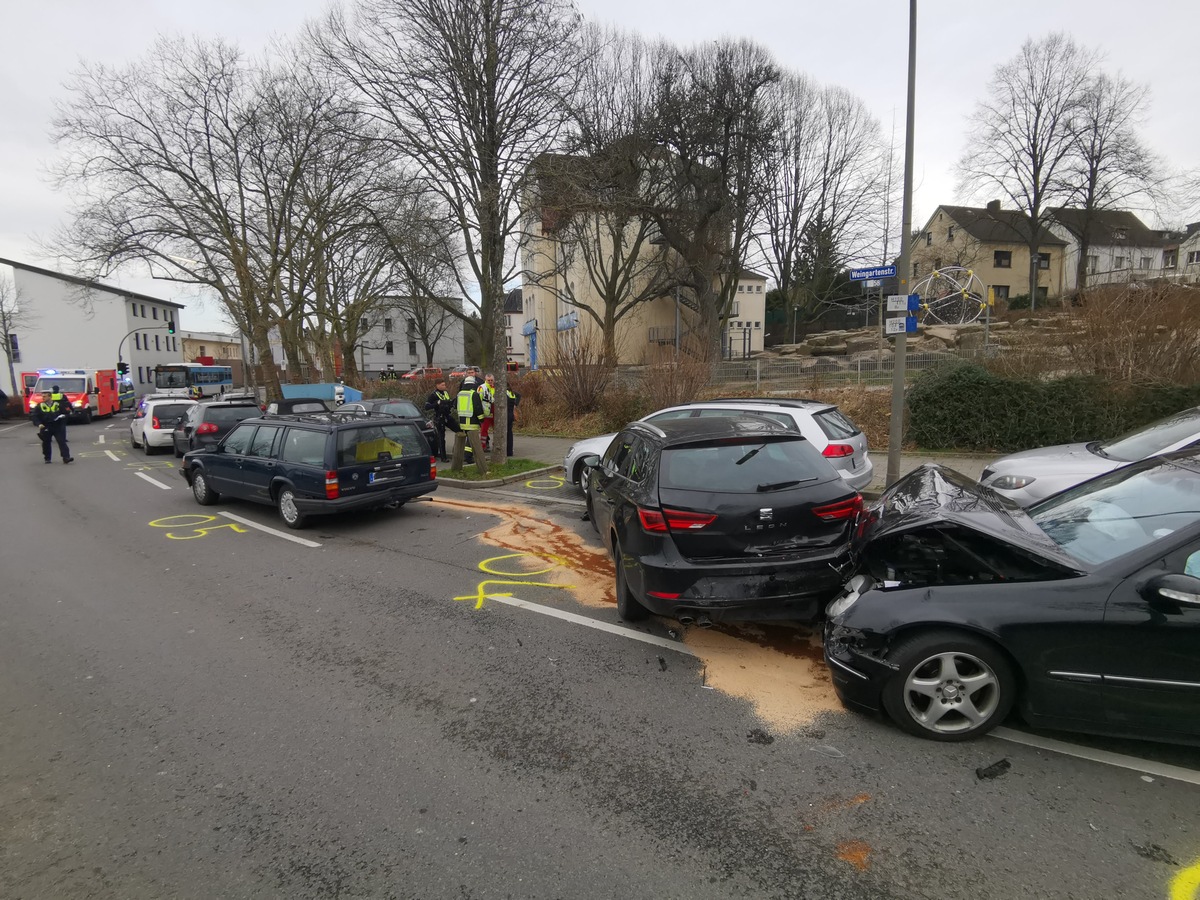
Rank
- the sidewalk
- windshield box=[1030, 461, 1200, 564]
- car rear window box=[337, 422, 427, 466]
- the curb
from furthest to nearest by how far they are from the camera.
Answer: the curb → the sidewalk → car rear window box=[337, 422, 427, 466] → windshield box=[1030, 461, 1200, 564]

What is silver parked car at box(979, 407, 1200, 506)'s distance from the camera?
19.6ft

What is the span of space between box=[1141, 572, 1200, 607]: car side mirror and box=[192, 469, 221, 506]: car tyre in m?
12.0

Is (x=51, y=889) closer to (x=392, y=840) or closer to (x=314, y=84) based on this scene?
(x=392, y=840)

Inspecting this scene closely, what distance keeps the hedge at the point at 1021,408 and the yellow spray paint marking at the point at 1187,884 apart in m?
10.6

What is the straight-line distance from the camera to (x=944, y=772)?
3100 mm

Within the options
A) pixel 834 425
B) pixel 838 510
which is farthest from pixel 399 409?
pixel 838 510

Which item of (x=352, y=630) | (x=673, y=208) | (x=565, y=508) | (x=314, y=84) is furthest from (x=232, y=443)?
(x=673, y=208)

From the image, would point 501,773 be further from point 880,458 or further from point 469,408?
point 880,458

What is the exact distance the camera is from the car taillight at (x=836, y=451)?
7.52m

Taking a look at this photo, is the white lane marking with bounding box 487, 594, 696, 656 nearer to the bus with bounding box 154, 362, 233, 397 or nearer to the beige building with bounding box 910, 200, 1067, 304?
the bus with bounding box 154, 362, 233, 397

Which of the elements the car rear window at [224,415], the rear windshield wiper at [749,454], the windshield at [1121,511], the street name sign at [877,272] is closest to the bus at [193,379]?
the car rear window at [224,415]


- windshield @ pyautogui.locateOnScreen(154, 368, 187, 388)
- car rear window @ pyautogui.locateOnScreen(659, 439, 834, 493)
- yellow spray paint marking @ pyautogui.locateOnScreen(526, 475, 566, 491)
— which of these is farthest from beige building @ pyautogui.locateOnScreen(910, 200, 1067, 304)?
windshield @ pyautogui.locateOnScreen(154, 368, 187, 388)

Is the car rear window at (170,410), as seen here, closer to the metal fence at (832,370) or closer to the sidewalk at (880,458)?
the sidewalk at (880,458)

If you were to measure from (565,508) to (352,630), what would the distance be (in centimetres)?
479
